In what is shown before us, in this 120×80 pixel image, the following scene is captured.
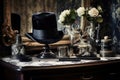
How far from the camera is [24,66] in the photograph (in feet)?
6.93

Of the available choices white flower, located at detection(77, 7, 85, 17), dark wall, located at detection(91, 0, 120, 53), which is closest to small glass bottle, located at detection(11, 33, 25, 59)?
white flower, located at detection(77, 7, 85, 17)

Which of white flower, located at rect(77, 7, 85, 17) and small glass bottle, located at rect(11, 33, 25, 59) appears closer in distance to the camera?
small glass bottle, located at rect(11, 33, 25, 59)

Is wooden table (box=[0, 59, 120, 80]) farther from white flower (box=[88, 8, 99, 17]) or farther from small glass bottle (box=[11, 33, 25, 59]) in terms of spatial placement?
white flower (box=[88, 8, 99, 17])

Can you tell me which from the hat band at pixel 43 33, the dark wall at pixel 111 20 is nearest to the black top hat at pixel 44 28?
the hat band at pixel 43 33

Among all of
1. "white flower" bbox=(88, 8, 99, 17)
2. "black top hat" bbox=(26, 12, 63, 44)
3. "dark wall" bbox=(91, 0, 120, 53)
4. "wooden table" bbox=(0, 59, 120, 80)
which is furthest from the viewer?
"dark wall" bbox=(91, 0, 120, 53)

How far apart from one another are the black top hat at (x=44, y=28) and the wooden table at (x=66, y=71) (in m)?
0.38

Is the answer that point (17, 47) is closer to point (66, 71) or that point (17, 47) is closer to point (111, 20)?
point (66, 71)

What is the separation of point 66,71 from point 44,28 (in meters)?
0.54

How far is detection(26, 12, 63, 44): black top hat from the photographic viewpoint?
8.49ft

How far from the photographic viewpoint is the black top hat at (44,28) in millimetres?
2588

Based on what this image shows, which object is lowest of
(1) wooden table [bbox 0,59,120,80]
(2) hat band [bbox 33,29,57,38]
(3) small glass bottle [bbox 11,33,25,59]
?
(1) wooden table [bbox 0,59,120,80]

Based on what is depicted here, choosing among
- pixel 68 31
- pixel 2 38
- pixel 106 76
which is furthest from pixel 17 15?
pixel 106 76

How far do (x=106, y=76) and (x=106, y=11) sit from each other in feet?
3.47

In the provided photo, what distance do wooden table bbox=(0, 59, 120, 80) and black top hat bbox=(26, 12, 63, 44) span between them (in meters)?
0.38
